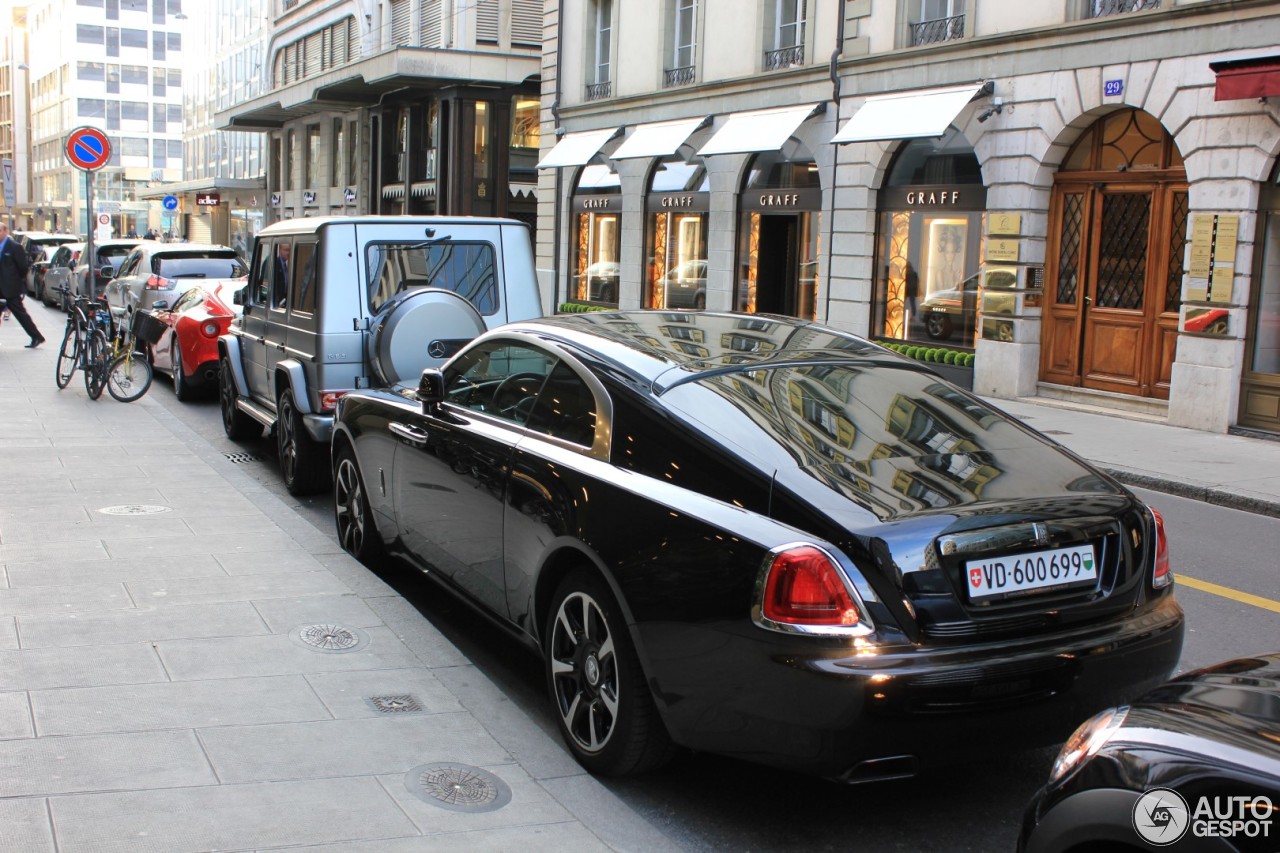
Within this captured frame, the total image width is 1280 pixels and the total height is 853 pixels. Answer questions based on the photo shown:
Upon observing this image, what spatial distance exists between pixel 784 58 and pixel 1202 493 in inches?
531

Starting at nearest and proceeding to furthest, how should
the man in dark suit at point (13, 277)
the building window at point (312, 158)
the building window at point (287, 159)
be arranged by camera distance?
the man in dark suit at point (13, 277) < the building window at point (312, 158) < the building window at point (287, 159)

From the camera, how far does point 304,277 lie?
9367 millimetres

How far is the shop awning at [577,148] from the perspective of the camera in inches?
1040

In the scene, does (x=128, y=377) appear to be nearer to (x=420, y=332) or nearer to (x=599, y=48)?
(x=420, y=332)

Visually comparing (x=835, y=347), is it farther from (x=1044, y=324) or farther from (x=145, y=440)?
(x=1044, y=324)

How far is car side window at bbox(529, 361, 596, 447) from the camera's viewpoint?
4668 millimetres

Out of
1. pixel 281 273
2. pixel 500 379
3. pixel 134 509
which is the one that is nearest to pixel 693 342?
pixel 500 379

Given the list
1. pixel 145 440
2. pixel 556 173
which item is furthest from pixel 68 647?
pixel 556 173

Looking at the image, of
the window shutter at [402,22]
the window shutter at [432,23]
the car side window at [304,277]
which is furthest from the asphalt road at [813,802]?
the window shutter at [402,22]

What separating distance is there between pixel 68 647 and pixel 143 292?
46.6 ft

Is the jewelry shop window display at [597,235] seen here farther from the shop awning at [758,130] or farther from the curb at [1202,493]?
the curb at [1202,493]

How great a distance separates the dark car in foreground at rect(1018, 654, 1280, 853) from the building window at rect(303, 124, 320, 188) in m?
48.8

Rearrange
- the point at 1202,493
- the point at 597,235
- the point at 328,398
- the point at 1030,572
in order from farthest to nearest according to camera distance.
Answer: the point at 597,235
the point at 1202,493
the point at 328,398
the point at 1030,572

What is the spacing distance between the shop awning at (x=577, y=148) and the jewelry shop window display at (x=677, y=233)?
1.69 meters
